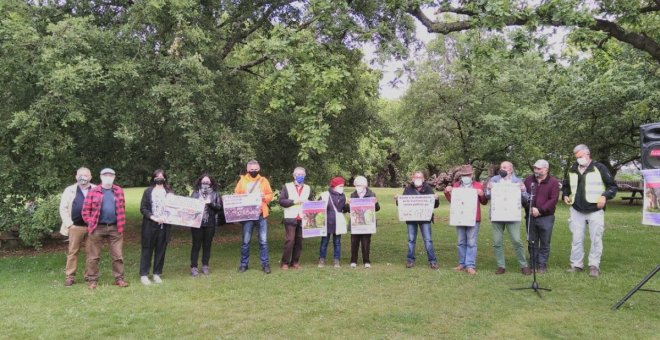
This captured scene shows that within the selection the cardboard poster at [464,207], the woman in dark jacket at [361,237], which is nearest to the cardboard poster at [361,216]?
the woman in dark jacket at [361,237]

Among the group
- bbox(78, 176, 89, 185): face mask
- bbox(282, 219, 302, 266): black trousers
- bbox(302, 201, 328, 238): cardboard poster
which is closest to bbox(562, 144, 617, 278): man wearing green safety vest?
bbox(302, 201, 328, 238): cardboard poster

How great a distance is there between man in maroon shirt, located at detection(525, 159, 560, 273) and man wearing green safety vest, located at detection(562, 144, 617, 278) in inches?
12.4

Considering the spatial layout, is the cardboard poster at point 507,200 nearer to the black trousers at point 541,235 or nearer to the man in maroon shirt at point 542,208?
the man in maroon shirt at point 542,208

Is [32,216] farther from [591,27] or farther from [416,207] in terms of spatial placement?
[591,27]

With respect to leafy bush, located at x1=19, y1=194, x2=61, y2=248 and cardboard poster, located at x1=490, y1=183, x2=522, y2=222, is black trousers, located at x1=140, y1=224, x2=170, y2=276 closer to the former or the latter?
leafy bush, located at x1=19, y1=194, x2=61, y2=248

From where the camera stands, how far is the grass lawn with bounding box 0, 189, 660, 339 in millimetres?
6023

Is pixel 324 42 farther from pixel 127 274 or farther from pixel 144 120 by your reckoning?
pixel 127 274

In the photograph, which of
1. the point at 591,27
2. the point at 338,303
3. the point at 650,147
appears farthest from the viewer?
the point at 591,27

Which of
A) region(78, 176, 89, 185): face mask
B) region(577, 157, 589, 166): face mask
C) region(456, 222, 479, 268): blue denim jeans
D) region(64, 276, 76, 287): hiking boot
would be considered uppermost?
region(577, 157, 589, 166): face mask

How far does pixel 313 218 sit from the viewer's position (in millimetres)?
9586

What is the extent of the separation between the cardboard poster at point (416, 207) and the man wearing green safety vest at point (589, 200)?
7.94ft

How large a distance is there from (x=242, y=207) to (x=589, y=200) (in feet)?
20.2

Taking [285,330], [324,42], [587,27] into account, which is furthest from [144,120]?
[587,27]

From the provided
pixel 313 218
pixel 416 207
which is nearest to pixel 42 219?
pixel 313 218
